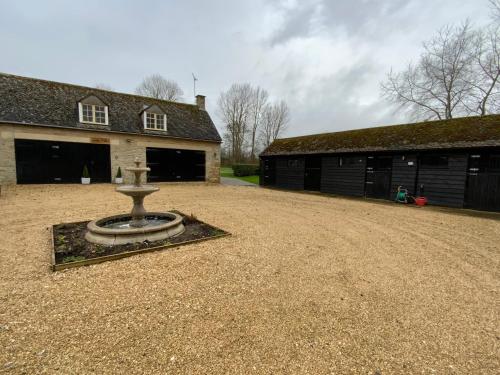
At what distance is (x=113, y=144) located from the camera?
16.1m

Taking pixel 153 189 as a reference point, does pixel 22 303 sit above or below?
below

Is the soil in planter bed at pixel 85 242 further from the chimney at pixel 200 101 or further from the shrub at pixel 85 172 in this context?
the chimney at pixel 200 101

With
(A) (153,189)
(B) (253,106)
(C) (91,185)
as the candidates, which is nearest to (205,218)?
(A) (153,189)

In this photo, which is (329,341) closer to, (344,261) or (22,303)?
(344,261)

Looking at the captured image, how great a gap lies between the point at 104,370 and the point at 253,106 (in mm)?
41272

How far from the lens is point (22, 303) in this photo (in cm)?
300

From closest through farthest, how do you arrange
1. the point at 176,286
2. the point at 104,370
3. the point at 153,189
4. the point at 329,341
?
the point at 104,370 < the point at 329,341 < the point at 176,286 < the point at 153,189

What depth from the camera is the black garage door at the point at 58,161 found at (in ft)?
44.7

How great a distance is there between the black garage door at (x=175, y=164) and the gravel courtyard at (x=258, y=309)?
12084 mm

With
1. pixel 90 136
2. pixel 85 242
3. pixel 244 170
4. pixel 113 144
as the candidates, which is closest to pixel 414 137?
pixel 85 242

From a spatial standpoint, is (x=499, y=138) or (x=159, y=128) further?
(x=159, y=128)

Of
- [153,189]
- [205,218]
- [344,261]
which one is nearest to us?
[344,261]

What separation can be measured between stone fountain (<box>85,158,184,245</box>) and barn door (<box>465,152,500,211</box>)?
41.2ft

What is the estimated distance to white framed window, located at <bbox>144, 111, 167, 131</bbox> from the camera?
57.6ft
